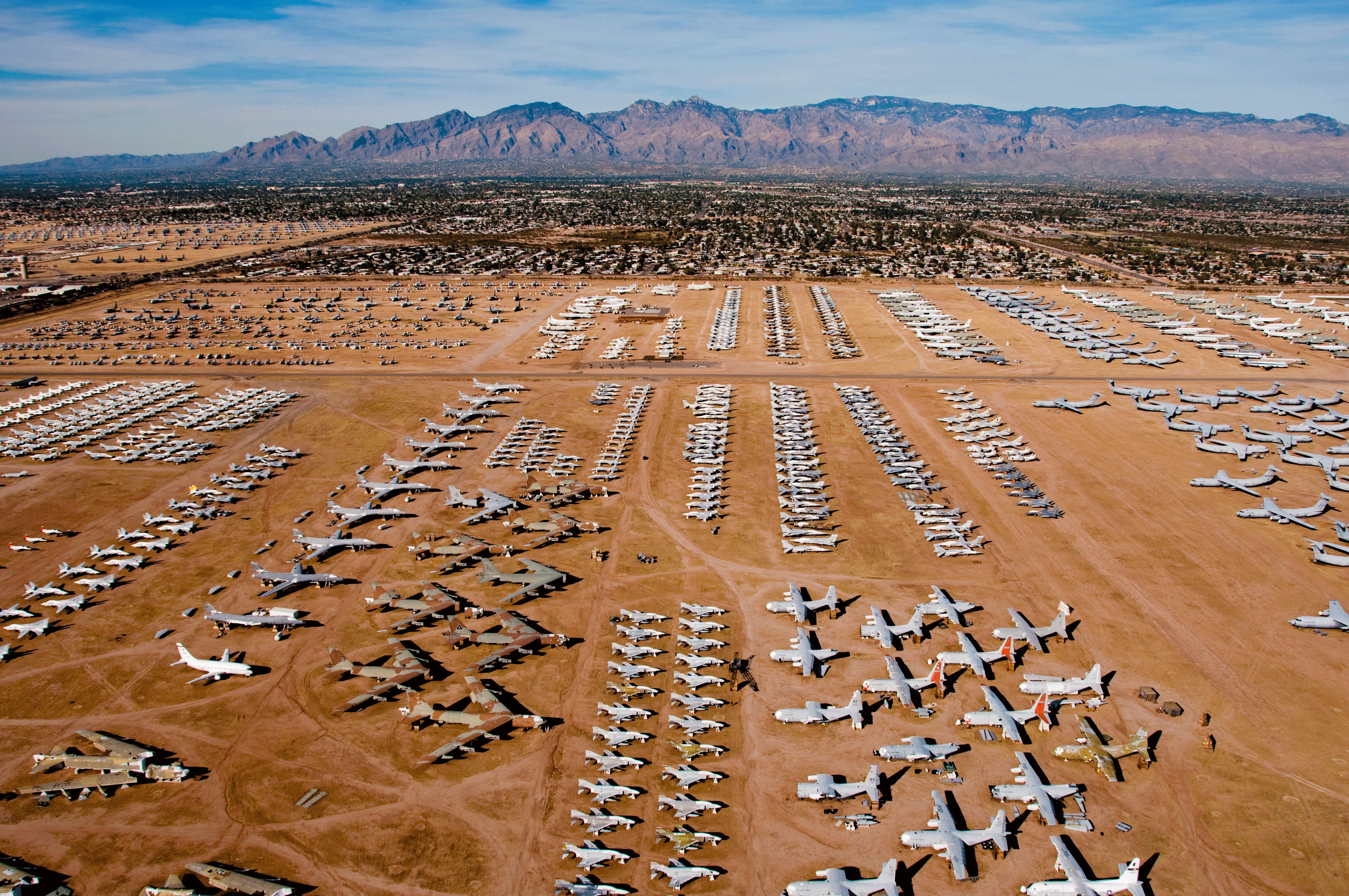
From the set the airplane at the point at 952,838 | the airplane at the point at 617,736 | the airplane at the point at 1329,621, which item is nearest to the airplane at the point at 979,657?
the airplane at the point at 952,838

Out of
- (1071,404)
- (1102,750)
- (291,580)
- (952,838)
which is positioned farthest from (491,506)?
(1071,404)

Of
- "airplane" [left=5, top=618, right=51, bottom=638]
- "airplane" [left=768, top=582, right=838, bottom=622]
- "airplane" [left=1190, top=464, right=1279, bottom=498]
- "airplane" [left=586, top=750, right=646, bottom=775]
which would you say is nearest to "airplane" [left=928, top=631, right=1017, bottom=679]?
"airplane" [left=768, top=582, right=838, bottom=622]

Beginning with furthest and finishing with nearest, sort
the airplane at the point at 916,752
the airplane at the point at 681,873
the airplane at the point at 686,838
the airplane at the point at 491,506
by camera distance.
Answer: the airplane at the point at 491,506, the airplane at the point at 916,752, the airplane at the point at 686,838, the airplane at the point at 681,873

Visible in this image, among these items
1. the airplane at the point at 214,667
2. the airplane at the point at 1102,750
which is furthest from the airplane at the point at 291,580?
the airplane at the point at 1102,750

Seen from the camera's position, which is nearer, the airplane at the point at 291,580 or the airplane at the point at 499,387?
the airplane at the point at 291,580

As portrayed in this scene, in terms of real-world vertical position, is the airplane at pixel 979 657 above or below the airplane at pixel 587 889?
above

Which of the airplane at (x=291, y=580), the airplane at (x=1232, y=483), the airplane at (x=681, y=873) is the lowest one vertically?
the airplane at (x=681, y=873)

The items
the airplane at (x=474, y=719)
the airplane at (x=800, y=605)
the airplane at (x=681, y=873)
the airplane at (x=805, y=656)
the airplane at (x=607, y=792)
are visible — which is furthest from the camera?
the airplane at (x=800, y=605)

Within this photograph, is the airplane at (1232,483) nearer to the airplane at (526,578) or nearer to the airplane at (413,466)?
the airplane at (526,578)
